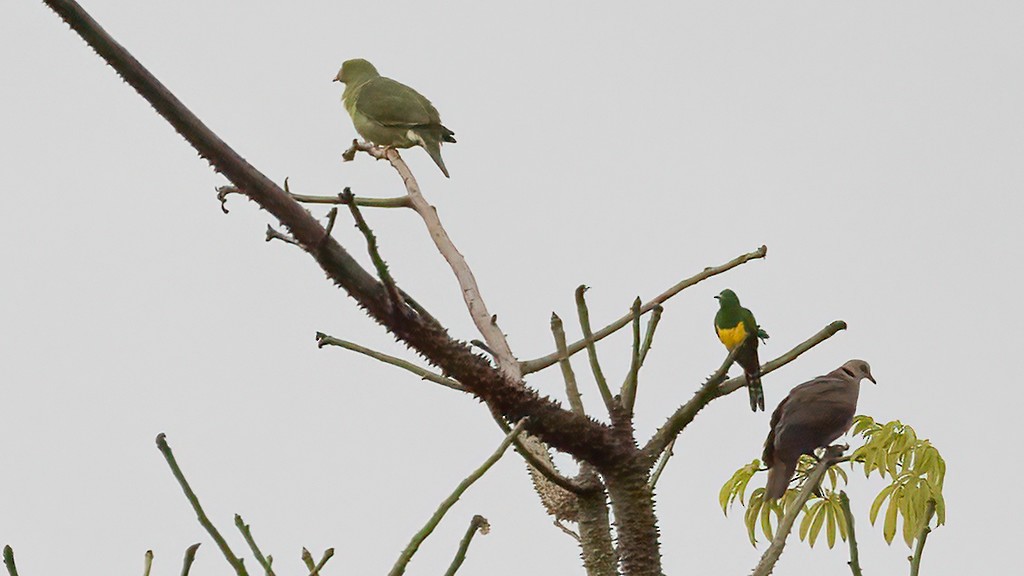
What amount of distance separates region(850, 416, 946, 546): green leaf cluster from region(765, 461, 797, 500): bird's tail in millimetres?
188

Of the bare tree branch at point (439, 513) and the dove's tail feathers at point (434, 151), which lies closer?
the bare tree branch at point (439, 513)

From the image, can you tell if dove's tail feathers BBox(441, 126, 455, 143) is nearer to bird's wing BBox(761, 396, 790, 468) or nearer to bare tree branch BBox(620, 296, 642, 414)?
bird's wing BBox(761, 396, 790, 468)

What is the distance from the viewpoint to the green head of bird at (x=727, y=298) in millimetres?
4469

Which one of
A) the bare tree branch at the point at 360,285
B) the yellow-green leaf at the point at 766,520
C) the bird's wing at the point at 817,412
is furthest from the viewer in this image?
the bird's wing at the point at 817,412

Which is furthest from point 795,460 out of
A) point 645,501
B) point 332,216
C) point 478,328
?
point 332,216

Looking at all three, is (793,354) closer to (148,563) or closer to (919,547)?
(919,547)

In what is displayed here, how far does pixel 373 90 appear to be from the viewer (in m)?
7.43

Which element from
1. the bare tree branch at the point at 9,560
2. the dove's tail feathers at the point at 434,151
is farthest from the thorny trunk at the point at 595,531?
the dove's tail feathers at the point at 434,151

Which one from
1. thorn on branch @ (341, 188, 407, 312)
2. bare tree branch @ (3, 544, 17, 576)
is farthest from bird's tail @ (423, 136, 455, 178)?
bare tree branch @ (3, 544, 17, 576)

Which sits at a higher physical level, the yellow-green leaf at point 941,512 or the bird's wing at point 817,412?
the bird's wing at point 817,412

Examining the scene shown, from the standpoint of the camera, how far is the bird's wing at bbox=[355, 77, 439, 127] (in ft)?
22.4

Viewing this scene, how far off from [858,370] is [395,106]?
321cm

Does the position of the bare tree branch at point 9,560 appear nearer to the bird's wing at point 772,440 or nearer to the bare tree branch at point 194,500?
the bare tree branch at point 194,500

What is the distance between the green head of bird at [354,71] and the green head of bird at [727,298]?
4472mm
